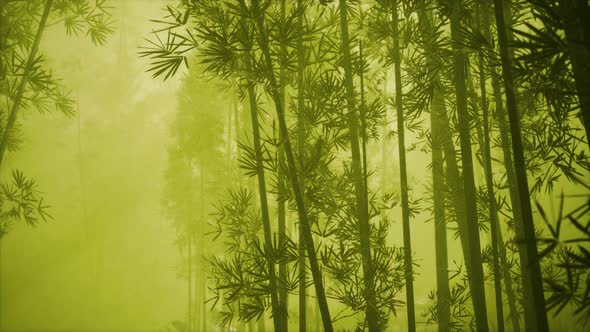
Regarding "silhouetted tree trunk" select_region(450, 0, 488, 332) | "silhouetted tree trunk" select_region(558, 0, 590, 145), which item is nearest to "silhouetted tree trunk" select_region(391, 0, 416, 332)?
"silhouetted tree trunk" select_region(450, 0, 488, 332)

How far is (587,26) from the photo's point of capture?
1733mm

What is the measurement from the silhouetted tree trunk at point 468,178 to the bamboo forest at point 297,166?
0.02m

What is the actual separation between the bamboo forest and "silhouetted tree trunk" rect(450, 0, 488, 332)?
0.8 inches

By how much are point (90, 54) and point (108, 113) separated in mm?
5182

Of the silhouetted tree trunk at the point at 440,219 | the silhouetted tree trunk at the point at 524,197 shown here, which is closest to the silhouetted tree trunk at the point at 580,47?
the silhouetted tree trunk at the point at 524,197

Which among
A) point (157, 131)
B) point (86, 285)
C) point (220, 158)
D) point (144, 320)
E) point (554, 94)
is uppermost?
point (157, 131)

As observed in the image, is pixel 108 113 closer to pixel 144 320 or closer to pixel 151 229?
pixel 151 229

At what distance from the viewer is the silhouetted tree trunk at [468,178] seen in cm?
308

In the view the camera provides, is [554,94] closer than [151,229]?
Yes

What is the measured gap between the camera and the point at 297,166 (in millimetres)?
4734

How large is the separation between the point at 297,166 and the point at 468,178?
7.45 ft

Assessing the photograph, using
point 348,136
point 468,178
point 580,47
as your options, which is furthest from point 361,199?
point 580,47

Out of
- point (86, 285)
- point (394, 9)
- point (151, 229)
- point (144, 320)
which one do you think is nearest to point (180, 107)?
point (394, 9)

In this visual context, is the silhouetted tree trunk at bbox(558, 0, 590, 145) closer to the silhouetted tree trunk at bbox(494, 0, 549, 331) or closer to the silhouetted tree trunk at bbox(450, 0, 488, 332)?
the silhouetted tree trunk at bbox(494, 0, 549, 331)
